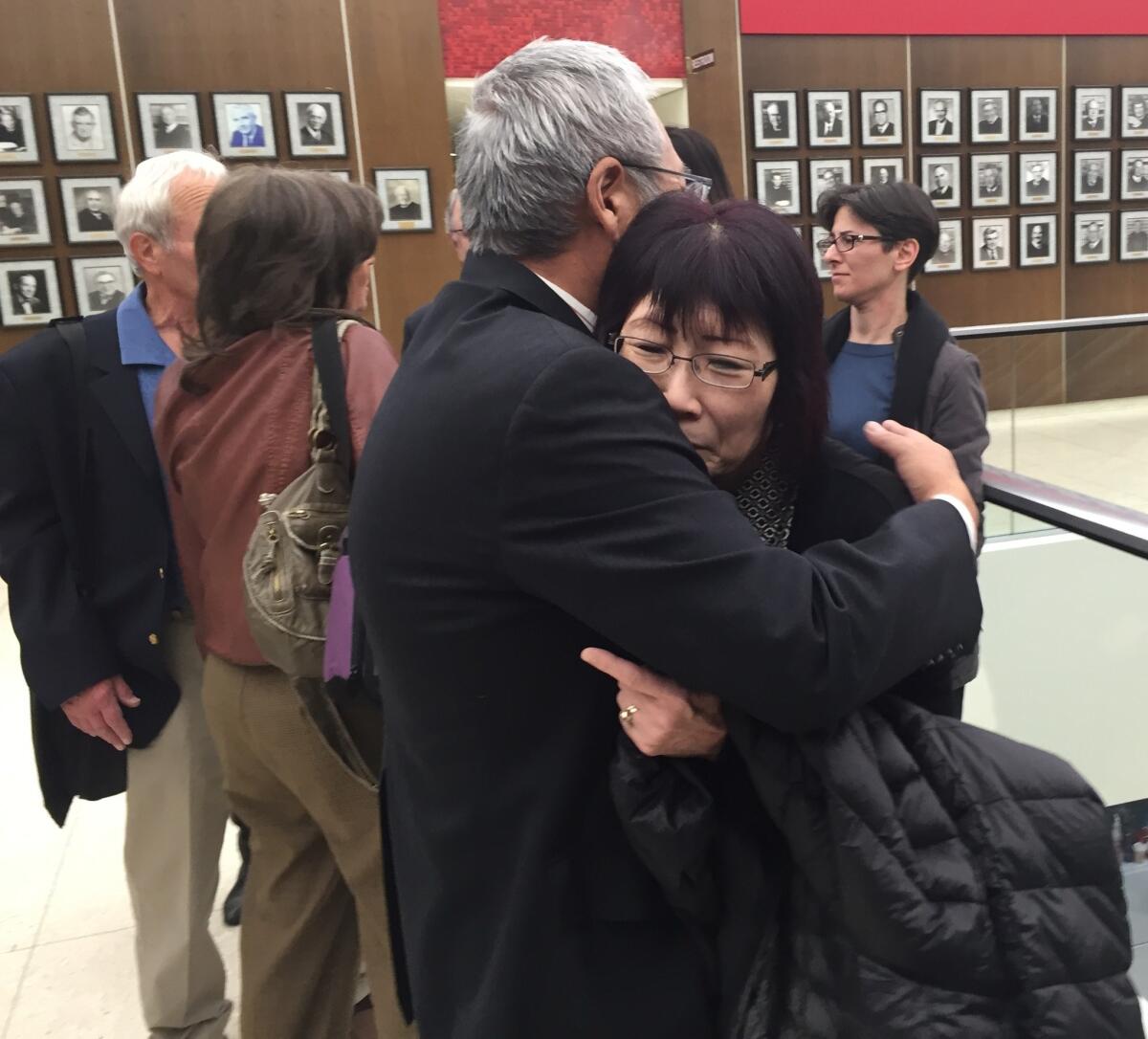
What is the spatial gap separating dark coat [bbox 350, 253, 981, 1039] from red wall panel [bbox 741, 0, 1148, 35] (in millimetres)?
8029

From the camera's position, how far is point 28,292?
253 inches

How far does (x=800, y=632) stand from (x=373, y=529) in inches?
17.2

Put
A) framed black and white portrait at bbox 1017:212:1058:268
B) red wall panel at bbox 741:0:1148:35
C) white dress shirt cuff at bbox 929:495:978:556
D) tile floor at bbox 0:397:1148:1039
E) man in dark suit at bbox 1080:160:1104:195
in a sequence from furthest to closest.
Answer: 1. man in dark suit at bbox 1080:160:1104:195
2. framed black and white portrait at bbox 1017:212:1058:268
3. red wall panel at bbox 741:0:1148:35
4. tile floor at bbox 0:397:1148:1039
5. white dress shirt cuff at bbox 929:495:978:556

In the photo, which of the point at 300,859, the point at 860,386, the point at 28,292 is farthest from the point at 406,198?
the point at 300,859

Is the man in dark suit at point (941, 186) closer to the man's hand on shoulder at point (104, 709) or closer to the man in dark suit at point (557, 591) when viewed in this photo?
the man's hand on shoulder at point (104, 709)

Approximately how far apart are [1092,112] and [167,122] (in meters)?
7.85

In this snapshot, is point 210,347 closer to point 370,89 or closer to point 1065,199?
point 370,89

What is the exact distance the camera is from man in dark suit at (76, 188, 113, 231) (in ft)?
21.3

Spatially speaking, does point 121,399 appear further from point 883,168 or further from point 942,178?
point 942,178

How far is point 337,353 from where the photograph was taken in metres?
1.63

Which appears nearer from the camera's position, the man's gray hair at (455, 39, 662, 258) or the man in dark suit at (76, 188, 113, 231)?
the man's gray hair at (455, 39, 662, 258)

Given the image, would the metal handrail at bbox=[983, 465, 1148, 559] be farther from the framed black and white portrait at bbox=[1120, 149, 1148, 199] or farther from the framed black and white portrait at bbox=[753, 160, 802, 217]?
the framed black and white portrait at bbox=[1120, 149, 1148, 199]

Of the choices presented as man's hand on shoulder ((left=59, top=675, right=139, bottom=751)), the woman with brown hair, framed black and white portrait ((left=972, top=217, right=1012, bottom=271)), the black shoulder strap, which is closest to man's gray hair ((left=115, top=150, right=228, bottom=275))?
the woman with brown hair

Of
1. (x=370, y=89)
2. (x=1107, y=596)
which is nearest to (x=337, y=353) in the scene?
(x=1107, y=596)
